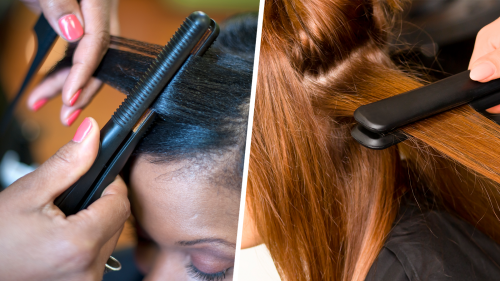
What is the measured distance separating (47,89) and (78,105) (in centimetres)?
5

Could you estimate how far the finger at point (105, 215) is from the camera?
342 millimetres

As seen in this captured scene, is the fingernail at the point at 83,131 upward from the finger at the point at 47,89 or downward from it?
downward

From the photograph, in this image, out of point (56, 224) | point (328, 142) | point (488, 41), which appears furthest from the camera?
point (488, 41)

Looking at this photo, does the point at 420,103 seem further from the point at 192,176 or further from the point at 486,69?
the point at 192,176

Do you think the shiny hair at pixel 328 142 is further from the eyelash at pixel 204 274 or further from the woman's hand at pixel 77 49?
the woman's hand at pixel 77 49

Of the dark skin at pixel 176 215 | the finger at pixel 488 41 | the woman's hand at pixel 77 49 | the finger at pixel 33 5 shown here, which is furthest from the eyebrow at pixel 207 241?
the finger at pixel 488 41

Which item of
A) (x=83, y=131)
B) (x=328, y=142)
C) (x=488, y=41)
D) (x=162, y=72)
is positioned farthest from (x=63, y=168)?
(x=488, y=41)

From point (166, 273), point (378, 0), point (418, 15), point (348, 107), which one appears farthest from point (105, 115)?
point (418, 15)

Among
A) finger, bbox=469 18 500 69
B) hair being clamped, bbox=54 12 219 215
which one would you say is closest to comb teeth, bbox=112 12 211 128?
hair being clamped, bbox=54 12 219 215

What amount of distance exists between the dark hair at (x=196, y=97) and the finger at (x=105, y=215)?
0.05 meters

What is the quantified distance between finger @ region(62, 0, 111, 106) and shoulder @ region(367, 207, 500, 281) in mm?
492

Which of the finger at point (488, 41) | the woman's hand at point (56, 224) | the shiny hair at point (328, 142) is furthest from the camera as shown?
the finger at point (488, 41)

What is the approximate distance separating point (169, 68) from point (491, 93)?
17.3 inches

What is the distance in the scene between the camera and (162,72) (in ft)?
1.22
